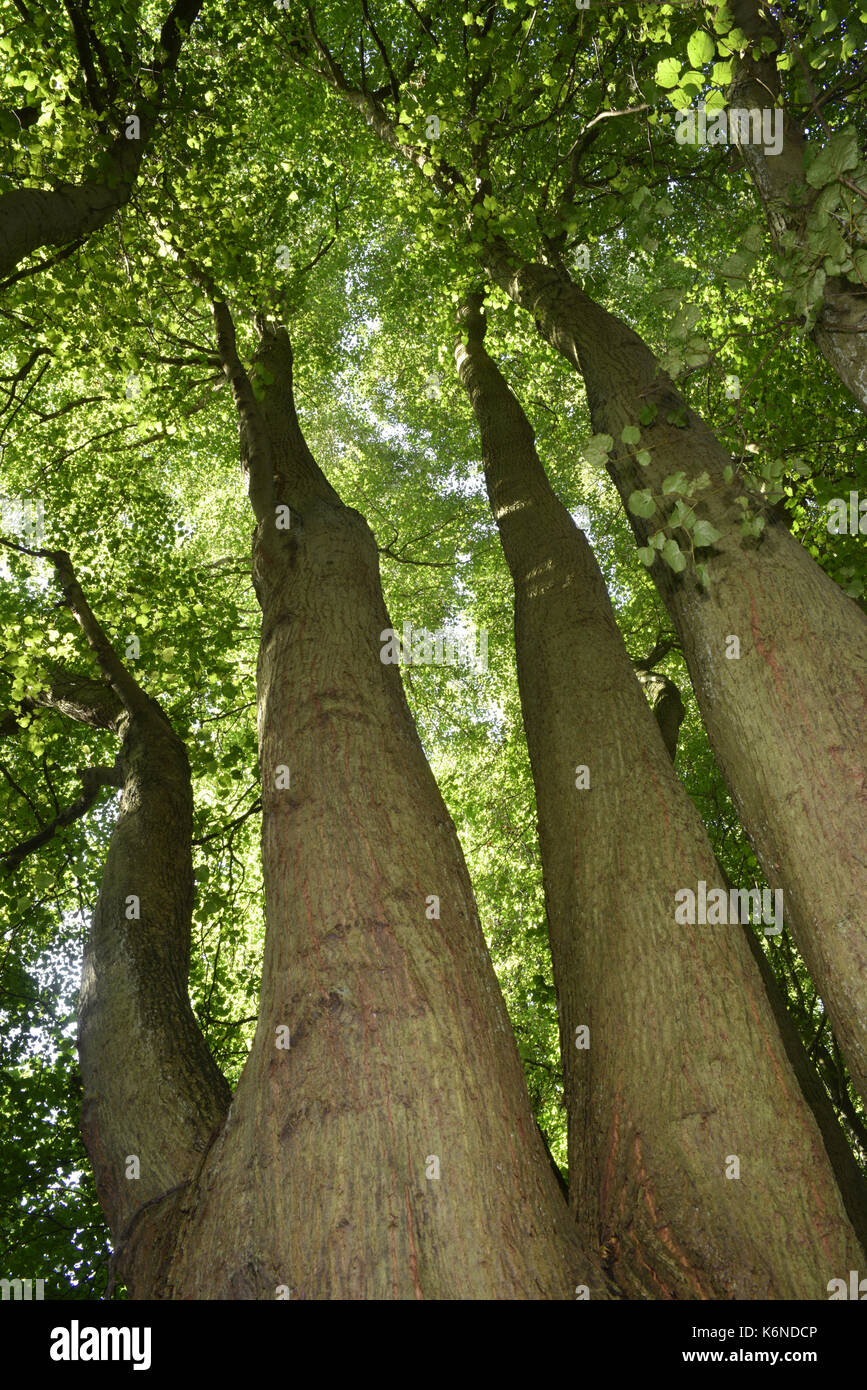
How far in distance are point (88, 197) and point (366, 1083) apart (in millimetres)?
4762

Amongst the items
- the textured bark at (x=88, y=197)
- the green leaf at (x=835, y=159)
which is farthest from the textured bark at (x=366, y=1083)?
the textured bark at (x=88, y=197)

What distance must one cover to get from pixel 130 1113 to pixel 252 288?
6067 mm

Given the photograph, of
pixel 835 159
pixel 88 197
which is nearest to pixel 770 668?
pixel 835 159

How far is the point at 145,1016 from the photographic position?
319 cm

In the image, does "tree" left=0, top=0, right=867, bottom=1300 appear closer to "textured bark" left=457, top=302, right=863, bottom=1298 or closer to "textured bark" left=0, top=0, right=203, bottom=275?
"textured bark" left=457, top=302, right=863, bottom=1298

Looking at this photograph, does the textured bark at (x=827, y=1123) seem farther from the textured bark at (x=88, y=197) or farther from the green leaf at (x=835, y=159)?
the textured bark at (x=88, y=197)

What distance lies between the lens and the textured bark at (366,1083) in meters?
2.04

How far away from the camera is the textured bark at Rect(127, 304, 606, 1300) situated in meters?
2.04

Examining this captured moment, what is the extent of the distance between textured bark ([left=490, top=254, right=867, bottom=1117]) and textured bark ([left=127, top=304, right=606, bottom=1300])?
107 cm

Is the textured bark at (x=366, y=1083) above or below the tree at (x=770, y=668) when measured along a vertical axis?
below

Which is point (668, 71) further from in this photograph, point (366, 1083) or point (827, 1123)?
point (827, 1123)

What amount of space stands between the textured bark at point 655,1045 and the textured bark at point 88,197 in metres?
3.27

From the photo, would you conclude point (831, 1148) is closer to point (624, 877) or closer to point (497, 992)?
point (624, 877)

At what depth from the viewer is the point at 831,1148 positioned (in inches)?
219
